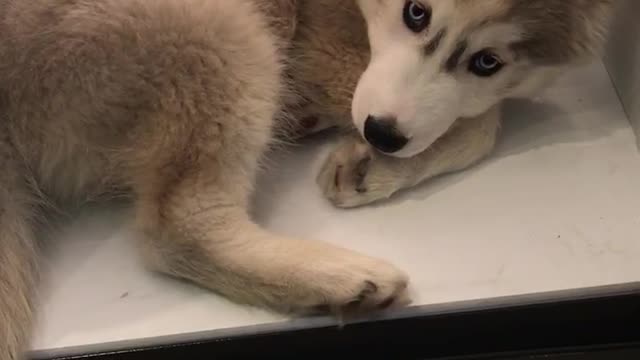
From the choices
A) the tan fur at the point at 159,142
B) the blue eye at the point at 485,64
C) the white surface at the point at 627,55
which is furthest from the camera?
the white surface at the point at 627,55

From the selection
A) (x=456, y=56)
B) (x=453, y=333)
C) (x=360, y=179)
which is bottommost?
(x=453, y=333)

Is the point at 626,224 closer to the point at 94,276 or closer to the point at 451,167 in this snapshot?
the point at 451,167

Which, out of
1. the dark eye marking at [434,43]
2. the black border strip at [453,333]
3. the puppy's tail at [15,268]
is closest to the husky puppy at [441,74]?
the dark eye marking at [434,43]

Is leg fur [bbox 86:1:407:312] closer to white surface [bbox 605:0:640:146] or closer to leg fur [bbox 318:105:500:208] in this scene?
leg fur [bbox 318:105:500:208]

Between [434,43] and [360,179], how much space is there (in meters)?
0.25

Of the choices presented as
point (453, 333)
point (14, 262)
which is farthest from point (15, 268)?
point (453, 333)

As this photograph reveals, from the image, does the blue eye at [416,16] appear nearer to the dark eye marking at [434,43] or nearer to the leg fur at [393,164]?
the dark eye marking at [434,43]

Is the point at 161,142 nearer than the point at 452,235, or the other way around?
the point at 161,142

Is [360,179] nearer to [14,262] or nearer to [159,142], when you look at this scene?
[159,142]

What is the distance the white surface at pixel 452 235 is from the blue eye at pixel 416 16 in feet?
0.93

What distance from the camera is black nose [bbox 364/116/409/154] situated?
4.89 ft

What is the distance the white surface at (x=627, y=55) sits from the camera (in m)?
1.66

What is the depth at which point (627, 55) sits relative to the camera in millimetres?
1710

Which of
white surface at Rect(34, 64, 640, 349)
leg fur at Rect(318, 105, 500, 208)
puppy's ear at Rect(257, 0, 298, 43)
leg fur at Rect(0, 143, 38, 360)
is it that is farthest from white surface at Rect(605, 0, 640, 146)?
leg fur at Rect(0, 143, 38, 360)
